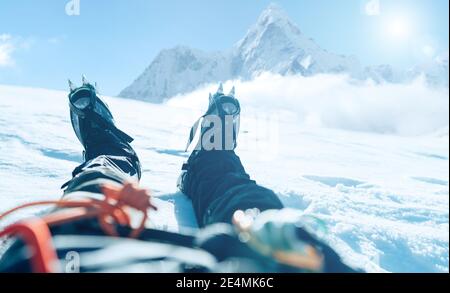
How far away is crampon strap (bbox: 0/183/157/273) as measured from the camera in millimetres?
723

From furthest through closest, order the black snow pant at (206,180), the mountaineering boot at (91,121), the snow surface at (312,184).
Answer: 1. the mountaineering boot at (91,121)
2. the snow surface at (312,184)
3. the black snow pant at (206,180)

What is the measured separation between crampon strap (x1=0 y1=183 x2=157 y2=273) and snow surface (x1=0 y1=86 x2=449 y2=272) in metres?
0.15

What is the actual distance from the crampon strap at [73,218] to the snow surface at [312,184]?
15cm

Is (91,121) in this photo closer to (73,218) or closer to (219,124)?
(219,124)

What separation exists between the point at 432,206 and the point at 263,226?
199cm

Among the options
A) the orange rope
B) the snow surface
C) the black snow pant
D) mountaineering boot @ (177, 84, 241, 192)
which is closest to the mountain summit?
the snow surface

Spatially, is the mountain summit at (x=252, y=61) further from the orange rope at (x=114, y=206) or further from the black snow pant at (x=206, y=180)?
the orange rope at (x=114, y=206)

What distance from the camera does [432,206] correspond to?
2426 millimetres

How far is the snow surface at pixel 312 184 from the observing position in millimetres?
1646

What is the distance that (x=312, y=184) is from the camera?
261cm

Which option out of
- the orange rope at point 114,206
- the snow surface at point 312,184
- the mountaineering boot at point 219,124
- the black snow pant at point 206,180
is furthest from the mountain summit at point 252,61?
the orange rope at point 114,206

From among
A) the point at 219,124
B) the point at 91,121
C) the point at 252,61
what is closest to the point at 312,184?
the point at 219,124

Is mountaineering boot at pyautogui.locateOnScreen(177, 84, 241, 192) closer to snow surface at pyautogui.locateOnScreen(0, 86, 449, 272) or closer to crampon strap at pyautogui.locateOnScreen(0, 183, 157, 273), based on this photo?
snow surface at pyautogui.locateOnScreen(0, 86, 449, 272)

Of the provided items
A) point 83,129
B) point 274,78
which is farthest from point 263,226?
point 274,78
